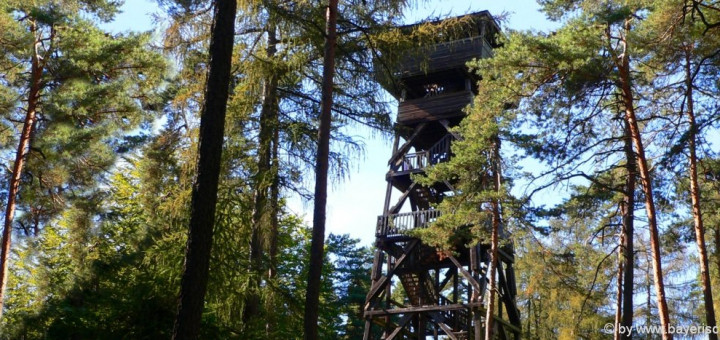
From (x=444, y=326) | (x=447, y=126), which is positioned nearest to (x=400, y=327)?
(x=444, y=326)

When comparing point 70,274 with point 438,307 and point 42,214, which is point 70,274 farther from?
point 438,307

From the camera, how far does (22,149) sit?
16719mm

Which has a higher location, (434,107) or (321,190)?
(434,107)

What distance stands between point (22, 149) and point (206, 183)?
11336mm

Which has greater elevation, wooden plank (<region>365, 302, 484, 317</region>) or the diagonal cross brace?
the diagonal cross brace

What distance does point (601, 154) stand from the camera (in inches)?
520

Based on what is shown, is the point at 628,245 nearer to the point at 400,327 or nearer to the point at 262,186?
the point at 400,327

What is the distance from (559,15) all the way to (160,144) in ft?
34.1

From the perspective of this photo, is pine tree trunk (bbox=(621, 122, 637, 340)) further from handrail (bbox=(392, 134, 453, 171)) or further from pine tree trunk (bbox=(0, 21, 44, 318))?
pine tree trunk (bbox=(0, 21, 44, 318))

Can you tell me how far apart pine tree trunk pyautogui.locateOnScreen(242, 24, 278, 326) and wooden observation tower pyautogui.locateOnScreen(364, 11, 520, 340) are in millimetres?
7842

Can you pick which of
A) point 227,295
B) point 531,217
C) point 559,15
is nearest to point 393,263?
point 531,217

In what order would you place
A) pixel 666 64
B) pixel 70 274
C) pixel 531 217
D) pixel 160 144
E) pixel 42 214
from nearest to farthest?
1. pixel 666 64
2. pixel 531 217
3. pixel 70 274
4. pixel 160 144
5. pixel 42 214

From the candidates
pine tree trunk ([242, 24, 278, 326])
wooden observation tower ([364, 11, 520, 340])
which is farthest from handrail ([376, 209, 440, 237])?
pine tree trunk ([242, 24, 278, 326])

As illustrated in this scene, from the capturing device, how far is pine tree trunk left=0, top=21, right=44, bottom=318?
631 inches
